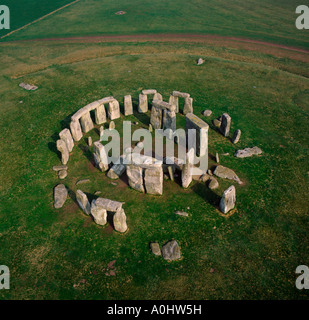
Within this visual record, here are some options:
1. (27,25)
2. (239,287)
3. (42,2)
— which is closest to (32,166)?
(239,287)

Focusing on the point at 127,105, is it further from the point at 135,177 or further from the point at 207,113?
the point at 135,177

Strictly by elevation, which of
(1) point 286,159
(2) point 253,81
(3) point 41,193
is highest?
(2) point 253,81

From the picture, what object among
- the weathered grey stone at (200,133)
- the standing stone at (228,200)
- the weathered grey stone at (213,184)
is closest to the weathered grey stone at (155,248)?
the standing stone at (228,200)

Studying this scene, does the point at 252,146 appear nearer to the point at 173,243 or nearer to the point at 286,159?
the point at 286,159

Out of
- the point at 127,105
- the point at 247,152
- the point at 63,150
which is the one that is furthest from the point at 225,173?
the point at 63,150

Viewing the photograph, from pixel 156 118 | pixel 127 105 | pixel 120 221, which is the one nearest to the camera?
pixel 120 221
